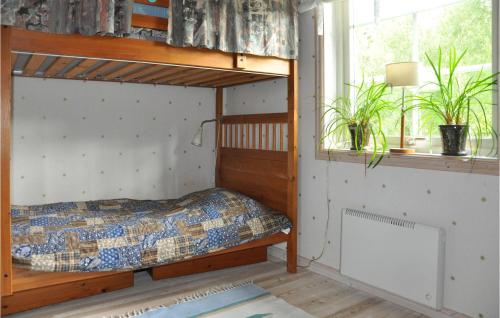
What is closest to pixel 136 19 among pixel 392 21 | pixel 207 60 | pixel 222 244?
pixel 207 60

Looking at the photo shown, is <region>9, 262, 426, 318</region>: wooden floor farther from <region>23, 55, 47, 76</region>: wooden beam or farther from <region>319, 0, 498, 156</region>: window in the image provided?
<region>23, 55, 47, 76</region>: wooden beam

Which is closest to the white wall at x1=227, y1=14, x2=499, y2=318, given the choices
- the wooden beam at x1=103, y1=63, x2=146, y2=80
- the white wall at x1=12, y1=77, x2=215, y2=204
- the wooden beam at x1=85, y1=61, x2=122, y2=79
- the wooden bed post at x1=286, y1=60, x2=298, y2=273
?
the wooden bed post at x1=286, y1=60, x2=298, y2=273

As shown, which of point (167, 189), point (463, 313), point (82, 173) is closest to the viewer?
point (463, 313)

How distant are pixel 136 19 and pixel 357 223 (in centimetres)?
165

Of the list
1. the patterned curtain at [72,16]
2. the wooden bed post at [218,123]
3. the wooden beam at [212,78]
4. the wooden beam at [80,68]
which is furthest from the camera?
the wooden bed post at [218,123]

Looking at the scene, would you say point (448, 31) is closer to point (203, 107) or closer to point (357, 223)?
point (357, 223)

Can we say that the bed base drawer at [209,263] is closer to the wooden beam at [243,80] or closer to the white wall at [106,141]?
the white wall at [106,141]

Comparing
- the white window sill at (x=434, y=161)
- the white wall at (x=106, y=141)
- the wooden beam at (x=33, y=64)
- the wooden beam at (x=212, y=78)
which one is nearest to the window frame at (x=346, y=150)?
the white window sill at (x=434, y=161)

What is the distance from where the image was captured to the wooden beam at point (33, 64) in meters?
2.13

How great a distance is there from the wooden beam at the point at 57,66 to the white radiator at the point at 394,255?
5.91 ft

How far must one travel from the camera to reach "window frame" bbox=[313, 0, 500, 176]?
1.90 meters

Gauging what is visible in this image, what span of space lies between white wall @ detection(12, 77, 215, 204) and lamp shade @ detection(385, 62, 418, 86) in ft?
5.87

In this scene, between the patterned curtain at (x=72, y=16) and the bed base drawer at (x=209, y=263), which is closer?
the patterned curtain at (x=72, y=16)

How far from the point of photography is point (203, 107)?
357 centimetres
